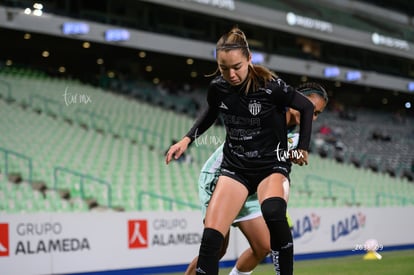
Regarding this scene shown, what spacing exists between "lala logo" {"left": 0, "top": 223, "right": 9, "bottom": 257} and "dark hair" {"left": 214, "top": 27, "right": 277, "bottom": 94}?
7.19 metres

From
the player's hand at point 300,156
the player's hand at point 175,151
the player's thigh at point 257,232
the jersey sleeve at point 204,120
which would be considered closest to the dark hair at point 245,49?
the jersey sleeve at point 204,120

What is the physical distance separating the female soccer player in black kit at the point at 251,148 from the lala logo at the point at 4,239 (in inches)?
261

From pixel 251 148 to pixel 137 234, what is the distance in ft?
27.2

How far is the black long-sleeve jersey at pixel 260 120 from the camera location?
6.34 m

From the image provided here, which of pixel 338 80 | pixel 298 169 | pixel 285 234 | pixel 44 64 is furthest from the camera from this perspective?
pixel 338 80

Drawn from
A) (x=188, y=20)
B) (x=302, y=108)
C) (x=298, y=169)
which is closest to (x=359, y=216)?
(x=298, y=169)

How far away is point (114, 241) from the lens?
13.8 meters

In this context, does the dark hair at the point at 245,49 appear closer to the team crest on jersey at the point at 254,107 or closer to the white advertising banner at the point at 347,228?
the team crest on jersey at the point at 254,107

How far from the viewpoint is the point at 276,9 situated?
134ft

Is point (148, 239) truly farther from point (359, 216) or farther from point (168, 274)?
point (359, 216)

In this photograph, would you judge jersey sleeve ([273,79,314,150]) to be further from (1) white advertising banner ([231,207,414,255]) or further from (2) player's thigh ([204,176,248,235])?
(1) white advertising banner ([231,207,414,255])

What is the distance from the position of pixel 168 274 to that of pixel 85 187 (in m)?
4.45

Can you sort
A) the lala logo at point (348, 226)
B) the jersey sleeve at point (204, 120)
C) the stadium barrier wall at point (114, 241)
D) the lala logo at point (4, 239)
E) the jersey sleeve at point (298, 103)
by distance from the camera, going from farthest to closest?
the lala logo at point (348, 226) < the stadium barrier wall at point (114, 241) < the lala logo at point (4, 239) < the jersey sleeve at point (204, 120) < the jersey sleeve at point (298, 103)

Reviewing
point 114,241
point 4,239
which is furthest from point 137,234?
point 4,239
